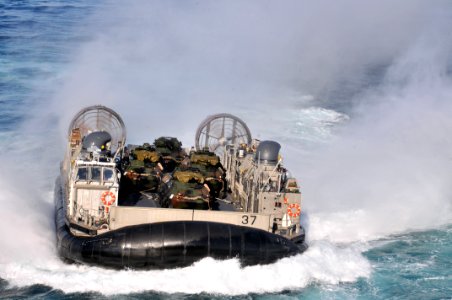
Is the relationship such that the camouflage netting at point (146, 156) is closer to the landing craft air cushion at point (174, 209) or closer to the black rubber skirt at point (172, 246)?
the landing craft air cushion at point (174, 209)

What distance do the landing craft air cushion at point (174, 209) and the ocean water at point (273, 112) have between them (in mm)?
498

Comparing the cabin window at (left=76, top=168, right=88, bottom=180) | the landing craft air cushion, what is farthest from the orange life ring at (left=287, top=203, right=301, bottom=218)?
the cabin window at (left=76, top=168, right=88, bottom=180)

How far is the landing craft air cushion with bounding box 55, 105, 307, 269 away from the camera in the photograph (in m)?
19.8

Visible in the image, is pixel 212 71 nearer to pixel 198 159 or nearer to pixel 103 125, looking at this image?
pixel 103 125

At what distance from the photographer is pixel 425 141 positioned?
33469mm

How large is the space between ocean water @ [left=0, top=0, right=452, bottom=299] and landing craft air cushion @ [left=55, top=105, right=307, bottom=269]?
498mm

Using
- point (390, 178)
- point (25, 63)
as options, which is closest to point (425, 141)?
point (390, 178)

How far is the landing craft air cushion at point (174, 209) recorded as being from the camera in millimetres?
19812

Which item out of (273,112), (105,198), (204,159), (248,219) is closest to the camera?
(248,219)

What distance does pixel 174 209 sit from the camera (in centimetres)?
2064

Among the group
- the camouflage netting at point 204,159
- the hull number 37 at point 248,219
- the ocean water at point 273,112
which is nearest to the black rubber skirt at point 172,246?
the ocean water at point 273,112

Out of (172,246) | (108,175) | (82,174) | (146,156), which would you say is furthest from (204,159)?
(172,246)

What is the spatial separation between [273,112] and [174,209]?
784 inches

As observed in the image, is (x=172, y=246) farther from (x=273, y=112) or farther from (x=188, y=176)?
(x=273, y=112)
